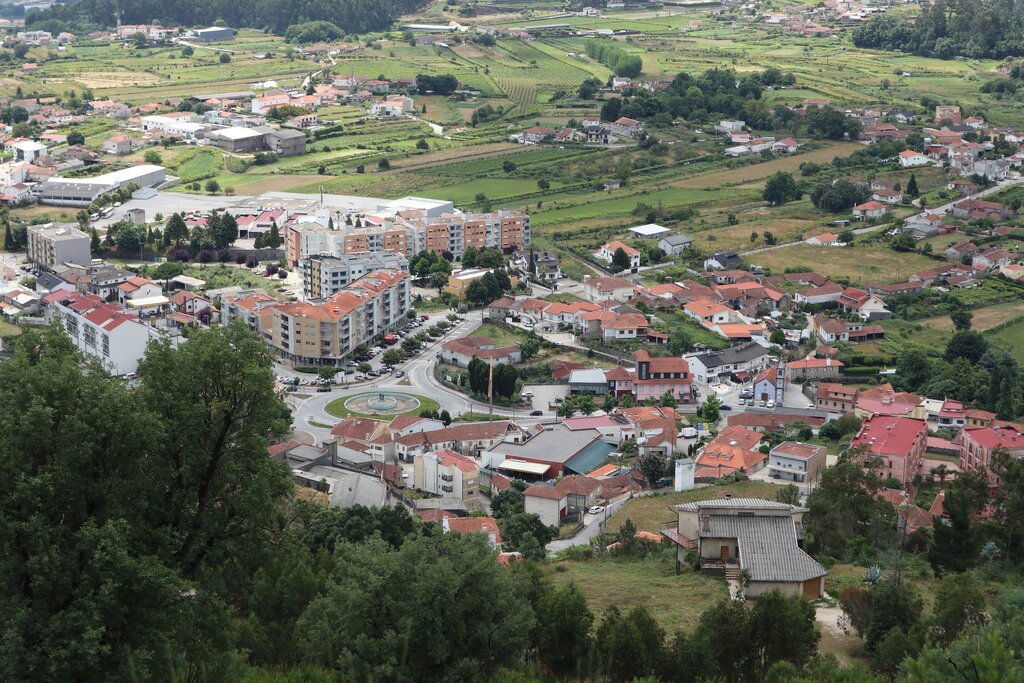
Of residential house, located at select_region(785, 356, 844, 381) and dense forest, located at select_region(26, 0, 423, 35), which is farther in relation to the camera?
dense forest, located at select_region(26, 0, 423, 35)

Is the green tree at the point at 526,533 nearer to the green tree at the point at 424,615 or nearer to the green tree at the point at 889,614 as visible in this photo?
the green tree at the point at 889,614

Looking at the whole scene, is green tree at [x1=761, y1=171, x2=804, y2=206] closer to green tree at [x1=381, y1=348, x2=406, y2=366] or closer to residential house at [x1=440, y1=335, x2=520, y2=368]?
residential house at [x1=440, y1=335, x2=520, y2=368]

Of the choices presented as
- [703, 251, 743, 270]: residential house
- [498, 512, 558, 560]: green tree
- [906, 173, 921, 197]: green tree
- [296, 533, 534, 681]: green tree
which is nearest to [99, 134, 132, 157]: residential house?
[703, 251, 743, 270]: residential house

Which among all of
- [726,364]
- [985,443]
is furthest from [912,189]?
[985,443]

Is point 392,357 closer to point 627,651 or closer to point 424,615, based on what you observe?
point 627,651

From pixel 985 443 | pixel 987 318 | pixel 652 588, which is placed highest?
pixel 652 588

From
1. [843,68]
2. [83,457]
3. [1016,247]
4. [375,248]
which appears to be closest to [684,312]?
[375,248]

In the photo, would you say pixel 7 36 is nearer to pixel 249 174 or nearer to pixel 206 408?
pixel 249 174
